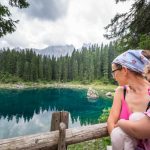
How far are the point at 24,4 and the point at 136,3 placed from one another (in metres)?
5.21

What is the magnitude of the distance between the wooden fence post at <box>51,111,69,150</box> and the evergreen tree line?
95.3 meters

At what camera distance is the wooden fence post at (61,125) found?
130 inches

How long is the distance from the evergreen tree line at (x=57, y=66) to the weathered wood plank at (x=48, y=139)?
3757 inches

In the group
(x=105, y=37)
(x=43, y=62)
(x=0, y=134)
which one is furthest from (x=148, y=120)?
(x=43, y=62)

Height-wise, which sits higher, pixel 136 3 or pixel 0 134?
pixel 136 3

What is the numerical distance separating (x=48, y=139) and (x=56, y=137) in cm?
13

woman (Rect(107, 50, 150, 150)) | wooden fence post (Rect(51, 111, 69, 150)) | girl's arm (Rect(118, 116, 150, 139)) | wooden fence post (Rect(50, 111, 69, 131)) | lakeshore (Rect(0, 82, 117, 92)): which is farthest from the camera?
lakeshore (Rect(0, 82, 117, 92))

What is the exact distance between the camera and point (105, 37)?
13328mm

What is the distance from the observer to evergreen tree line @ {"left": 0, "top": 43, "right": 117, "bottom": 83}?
101 meters

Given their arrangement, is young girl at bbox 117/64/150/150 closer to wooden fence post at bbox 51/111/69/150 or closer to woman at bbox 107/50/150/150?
woman at bbox 107/50/150/150

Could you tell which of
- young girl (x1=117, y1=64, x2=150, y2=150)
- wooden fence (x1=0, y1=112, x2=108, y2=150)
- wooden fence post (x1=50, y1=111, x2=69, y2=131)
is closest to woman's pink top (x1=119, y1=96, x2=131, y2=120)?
young girl (x1=117, y1=64, x2=150, y2=150)

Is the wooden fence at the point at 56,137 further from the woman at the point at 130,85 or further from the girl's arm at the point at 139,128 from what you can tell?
the girl's arm at the point at 139,128

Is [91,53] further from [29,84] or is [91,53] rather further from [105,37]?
[105,37]

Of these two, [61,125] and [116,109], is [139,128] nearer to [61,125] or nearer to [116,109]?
[116,109]
